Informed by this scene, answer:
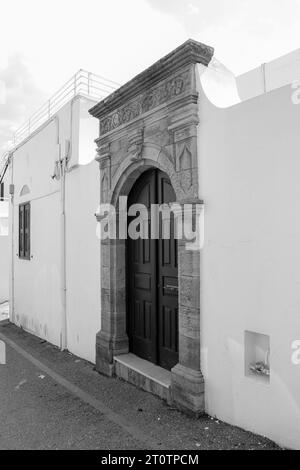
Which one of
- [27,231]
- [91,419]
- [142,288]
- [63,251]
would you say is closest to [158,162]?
[142,288]

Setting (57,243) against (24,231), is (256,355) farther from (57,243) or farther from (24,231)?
(24,231)

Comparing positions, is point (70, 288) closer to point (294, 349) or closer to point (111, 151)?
point (111, 151)

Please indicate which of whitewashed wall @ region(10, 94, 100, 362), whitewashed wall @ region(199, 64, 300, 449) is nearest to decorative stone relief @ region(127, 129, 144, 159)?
whitewashed wall @ region(199, 64, 300, 449)

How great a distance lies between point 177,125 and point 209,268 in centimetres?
165

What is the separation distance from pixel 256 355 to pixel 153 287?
1815 mm

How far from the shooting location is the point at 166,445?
3.40 metres

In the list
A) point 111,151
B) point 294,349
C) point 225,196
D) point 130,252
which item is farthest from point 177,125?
point 294,349

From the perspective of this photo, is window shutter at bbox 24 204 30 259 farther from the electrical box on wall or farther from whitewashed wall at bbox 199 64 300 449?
the electrical box on wall

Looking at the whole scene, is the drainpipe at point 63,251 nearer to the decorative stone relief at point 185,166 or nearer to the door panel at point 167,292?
the door panel at point 167,292

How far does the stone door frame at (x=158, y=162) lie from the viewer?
3.97m

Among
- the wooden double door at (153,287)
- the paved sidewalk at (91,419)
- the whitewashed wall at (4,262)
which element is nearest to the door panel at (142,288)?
the wooden double door at (153,287)

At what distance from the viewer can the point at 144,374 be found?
4.66 metres

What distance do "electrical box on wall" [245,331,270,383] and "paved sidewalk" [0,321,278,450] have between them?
561 millimetres

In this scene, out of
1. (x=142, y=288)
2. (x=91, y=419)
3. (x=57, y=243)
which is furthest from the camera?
(x=57, y=243)
